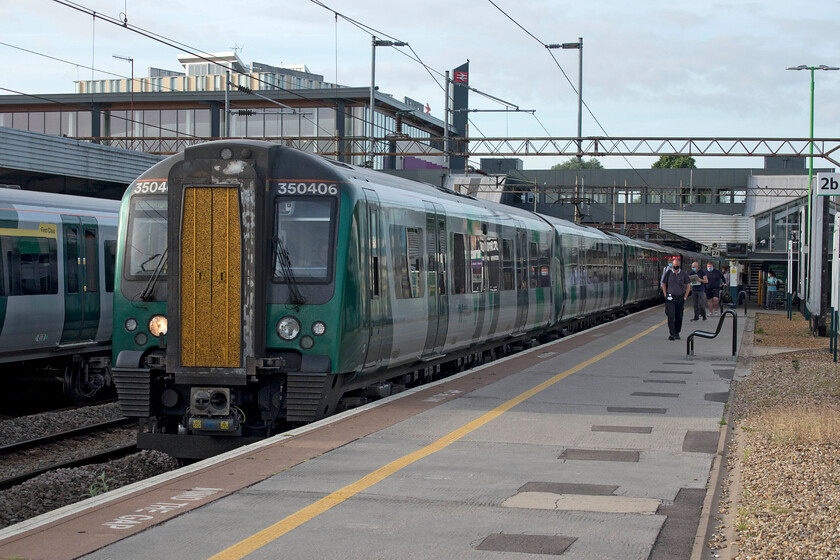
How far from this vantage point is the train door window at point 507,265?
723 inches

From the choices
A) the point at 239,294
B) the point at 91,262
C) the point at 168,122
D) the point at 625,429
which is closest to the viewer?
the point at 625,429

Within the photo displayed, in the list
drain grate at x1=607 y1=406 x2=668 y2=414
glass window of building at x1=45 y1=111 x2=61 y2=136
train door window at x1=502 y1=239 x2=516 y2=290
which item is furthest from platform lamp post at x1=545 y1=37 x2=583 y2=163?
glass window of building at x1=45 y1=111 x2=61 y2=136

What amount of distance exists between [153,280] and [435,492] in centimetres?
468

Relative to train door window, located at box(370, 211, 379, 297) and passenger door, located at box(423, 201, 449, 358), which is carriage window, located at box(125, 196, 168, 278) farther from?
passenger door, located at box(423, 201, 449, 358)

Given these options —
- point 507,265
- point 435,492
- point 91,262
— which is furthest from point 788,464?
point 91,262

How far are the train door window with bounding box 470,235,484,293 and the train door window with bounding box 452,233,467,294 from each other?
399 millimetres

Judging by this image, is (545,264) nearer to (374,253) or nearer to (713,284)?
(374,253)

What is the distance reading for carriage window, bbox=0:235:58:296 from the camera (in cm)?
1440

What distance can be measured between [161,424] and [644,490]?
538cm

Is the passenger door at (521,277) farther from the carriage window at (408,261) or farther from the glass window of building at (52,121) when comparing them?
the glass window of building at (52,121)

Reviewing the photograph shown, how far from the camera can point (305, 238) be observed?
1059cm

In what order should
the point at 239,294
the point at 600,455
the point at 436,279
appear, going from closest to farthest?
the point at 600,455 → the point at 239,294 → the point at 436,279

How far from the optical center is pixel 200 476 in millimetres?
7762

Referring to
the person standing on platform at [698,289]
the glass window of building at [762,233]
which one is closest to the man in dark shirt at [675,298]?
the person standing on platform at [698,289]
